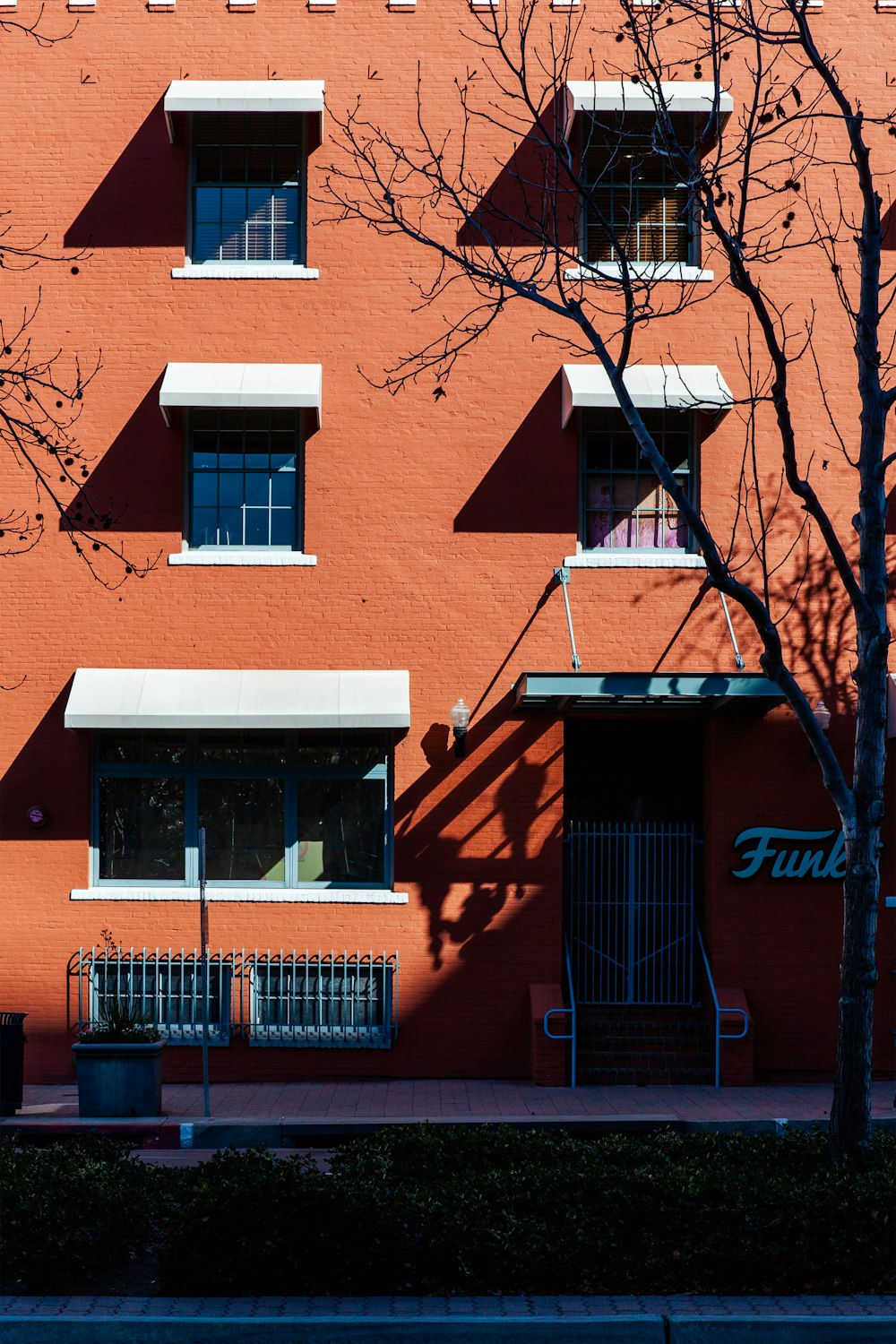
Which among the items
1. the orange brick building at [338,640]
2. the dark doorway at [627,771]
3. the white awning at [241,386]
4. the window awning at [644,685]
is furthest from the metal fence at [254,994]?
the white awning at [241,386]

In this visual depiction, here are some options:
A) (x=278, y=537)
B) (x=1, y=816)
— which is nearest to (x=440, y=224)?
(x=278, y=537)

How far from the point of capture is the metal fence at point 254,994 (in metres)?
14.3

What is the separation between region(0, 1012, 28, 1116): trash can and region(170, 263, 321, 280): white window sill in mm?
8172

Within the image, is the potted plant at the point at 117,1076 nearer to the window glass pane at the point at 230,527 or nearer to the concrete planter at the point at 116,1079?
the concrete planter at the point at 116,1079

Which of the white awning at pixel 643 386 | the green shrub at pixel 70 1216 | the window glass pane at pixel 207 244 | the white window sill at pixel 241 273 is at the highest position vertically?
the window glass pane at pixel 207 244

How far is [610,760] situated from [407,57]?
846 centimetres

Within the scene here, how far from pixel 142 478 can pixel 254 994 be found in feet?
19.0

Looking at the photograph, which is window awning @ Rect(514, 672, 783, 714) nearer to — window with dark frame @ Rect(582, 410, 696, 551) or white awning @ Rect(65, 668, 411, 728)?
white awning @ Rect(65, 668, 411, 728)

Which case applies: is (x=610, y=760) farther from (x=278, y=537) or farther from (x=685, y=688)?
(x=278, y=537)

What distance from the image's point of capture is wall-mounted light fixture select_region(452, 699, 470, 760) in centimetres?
1437

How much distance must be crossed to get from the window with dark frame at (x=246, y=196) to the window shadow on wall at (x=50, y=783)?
17.4ft

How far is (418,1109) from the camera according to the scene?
12672 mm

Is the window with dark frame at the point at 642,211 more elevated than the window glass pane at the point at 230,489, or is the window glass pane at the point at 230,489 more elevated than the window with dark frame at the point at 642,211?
the window with dark frame at the point at 642,211

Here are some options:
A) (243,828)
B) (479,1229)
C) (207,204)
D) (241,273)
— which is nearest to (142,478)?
(241,273)
